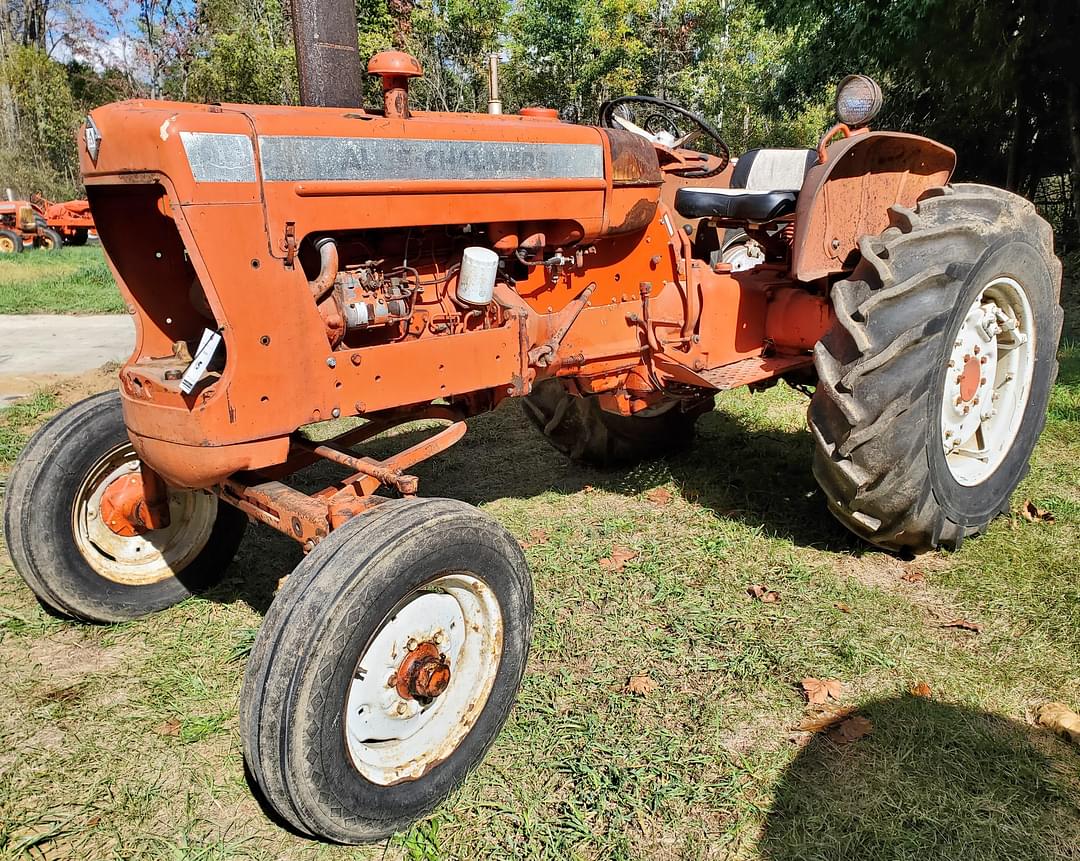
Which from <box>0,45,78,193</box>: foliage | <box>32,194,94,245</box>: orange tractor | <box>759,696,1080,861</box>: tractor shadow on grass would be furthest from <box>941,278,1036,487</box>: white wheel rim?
<box>0,45,78,193</box>: foliage

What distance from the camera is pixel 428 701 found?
2.17m

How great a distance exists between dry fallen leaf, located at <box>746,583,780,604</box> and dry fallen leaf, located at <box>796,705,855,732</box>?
61 cm

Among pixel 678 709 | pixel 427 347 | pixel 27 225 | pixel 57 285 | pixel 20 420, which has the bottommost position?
pixel 27 225

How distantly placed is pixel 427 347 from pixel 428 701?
1.02 metres

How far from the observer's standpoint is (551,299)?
302 centimetres

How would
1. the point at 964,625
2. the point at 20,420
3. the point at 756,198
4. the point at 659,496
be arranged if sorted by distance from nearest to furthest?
the point at 964,625, the point at 756,198, the point at 659,496, the point at 20,420

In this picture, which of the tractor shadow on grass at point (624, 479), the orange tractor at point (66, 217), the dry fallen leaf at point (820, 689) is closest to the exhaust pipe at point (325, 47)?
the tractor shadow on grass at point (624, 479)

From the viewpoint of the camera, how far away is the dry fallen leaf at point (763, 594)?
3066 millimetres

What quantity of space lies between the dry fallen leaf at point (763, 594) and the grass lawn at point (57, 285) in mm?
6857

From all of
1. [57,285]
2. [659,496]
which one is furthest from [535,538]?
[57,285]

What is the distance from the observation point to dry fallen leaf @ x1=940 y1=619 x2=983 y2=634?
2.83m

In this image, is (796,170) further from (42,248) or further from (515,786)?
(42,248)

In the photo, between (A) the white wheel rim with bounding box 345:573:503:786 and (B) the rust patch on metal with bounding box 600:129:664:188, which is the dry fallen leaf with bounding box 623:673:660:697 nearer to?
(A) the white wheel rim with bounding box 345:573:503:786

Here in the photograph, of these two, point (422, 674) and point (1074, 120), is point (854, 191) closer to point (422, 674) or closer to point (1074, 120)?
point (422, 674)
